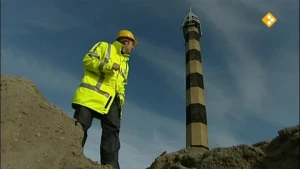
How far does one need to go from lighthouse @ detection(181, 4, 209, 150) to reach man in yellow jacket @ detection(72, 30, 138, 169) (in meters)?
9.83

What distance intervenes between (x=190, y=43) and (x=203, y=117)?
14.2ft

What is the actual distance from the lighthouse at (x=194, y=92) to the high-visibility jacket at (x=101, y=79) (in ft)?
32.3

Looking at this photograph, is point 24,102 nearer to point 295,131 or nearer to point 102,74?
point 102,74

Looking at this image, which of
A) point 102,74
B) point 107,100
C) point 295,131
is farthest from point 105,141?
point 295,131

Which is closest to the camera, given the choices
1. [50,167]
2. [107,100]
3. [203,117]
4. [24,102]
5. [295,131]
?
[295,131]

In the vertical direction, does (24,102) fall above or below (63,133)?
above

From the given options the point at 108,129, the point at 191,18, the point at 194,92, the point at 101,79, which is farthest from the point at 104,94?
the point at 191,18

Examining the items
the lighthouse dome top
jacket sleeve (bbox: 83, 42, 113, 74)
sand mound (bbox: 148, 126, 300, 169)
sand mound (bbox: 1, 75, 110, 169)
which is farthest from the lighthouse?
sand mound (bbox: 1, 75, 110, 169)

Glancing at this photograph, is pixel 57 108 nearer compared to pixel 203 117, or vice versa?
pixel 57 108

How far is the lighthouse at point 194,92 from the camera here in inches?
536

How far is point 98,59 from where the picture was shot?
3.90m

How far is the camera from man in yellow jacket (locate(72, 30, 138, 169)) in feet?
12.1

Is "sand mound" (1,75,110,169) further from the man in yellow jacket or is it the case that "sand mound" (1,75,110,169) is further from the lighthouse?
the lighthouse

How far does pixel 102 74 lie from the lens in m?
3.88
